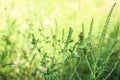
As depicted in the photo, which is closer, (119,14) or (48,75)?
(48,75)

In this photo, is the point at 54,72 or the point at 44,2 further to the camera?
the point at 44,2

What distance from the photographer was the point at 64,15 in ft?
14.1

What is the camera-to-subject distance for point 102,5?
4895 millimetres

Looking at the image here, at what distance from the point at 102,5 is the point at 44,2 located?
6.97ft

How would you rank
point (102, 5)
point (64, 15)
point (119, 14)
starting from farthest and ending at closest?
point (102, 5), point (64, 15), point (119, 14)

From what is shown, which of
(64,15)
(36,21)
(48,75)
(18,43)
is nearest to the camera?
(48,75)

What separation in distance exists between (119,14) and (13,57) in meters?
1.42

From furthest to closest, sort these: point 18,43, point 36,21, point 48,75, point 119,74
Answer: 1. point 18,43
2. point 36,21
3. point 119,74
4. point 48,75

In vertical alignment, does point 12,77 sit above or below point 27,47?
below

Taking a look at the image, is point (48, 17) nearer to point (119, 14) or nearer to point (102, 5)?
point (119, 14)

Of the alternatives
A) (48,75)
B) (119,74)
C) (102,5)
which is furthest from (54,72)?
(102,5)

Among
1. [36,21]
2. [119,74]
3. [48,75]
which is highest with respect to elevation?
[36,21]

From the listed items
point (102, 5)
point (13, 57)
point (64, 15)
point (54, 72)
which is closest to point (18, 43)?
point (13, 57)

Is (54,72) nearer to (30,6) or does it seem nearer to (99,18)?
(30,6)
